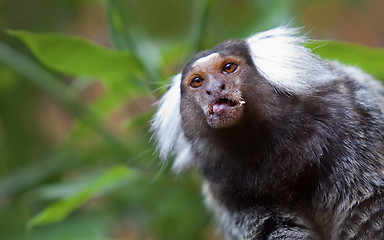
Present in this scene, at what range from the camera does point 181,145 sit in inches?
111

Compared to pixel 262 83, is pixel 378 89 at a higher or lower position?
lower

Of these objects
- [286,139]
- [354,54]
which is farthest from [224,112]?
[354,54]

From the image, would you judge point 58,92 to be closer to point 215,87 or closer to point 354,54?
point 215,87

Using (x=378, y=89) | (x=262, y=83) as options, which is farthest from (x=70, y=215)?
(x=378, y=89)

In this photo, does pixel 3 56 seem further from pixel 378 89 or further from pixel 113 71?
pixel 378 89

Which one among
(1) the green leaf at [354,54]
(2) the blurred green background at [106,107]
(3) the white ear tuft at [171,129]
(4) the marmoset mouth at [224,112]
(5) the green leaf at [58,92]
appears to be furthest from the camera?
(5) the green leaf at [58,92]

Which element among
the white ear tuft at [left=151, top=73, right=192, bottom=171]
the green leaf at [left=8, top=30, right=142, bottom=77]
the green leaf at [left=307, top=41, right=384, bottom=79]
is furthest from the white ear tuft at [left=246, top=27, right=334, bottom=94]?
the green leaf at [left=8, top=30, right=142, bottom=77]

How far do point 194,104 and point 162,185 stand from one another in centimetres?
122

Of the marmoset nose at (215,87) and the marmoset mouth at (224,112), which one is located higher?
the marmoset nose at (215,87)

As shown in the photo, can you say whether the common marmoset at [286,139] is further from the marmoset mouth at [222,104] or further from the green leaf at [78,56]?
the green leaf at [78,56]

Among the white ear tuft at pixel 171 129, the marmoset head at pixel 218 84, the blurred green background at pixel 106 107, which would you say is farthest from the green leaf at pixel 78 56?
the marmoset head at pixel 218 84

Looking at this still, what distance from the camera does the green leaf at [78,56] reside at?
9.23 ft

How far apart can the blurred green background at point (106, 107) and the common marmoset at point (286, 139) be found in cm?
39

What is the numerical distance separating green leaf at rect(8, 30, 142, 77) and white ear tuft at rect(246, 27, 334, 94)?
76 cm
